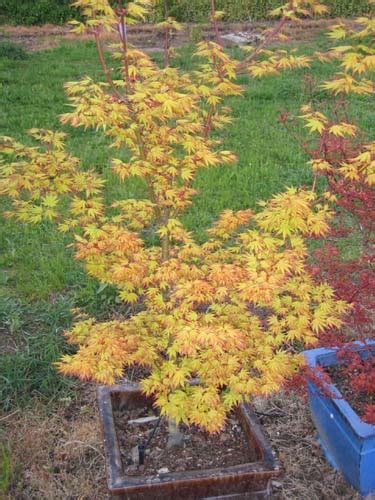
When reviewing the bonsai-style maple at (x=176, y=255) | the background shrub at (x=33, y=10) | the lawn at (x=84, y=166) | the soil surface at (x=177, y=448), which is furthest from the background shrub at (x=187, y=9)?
the soil surface at (x=177, y=448)

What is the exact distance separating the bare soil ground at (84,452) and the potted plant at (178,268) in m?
0.33

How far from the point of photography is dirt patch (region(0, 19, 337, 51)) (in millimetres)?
10688

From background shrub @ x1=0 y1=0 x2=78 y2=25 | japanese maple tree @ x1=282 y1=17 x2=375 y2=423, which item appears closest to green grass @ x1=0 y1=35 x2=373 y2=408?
japanese maple tree @ x1=282 y1=17 x2=375 y2=423

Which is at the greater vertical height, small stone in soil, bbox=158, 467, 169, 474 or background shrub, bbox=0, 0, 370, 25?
background shrub, bbox=0, 0, 370, 25

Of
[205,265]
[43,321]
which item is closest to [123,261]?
[205,265]

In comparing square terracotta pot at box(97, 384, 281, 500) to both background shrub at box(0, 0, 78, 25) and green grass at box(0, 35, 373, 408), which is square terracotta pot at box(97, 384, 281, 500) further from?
background shrub at box(0, 0, 78, 25)

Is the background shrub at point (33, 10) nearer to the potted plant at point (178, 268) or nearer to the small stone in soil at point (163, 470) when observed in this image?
the potted plant at point (178, 268)

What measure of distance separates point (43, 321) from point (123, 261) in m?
1.44

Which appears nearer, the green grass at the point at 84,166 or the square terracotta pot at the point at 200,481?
the square terracotta pot at the point at 200,481

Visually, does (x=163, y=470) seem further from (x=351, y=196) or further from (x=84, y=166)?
(x=84, y=166)

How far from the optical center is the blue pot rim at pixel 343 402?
2.61m

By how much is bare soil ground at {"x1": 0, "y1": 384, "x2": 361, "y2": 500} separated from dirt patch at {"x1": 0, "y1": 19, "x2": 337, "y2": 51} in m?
8.24

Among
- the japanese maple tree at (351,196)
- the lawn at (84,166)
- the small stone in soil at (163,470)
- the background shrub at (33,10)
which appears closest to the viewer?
the japanese maple tree at (351,196)

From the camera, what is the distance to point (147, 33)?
11.4 meters
